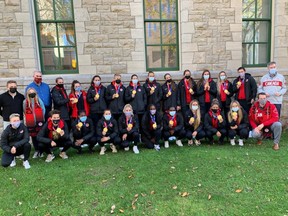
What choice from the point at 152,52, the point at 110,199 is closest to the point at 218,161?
the point at 110,199

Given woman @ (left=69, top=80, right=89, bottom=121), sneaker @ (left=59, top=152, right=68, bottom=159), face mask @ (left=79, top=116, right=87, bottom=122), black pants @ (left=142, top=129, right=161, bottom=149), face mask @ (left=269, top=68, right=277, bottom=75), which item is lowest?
sneaker @ (left=59, top=152, right=68, bottom=159)


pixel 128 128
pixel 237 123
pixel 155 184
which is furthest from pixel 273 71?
pixel 155 184

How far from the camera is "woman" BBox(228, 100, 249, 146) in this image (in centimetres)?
601

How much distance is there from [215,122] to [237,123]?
1.76 feet

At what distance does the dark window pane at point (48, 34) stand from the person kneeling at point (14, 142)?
2661 mm

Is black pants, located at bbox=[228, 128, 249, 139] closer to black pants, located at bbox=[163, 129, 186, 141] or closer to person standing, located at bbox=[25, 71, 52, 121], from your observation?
black pants, located at bbox=[163, 129, 186, 141]

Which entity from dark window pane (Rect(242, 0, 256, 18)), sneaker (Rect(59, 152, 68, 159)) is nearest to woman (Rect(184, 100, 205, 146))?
sneaker (Rect(59, 152, 68, 159))

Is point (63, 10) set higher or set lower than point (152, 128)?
higher

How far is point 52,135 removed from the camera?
17.7 feet

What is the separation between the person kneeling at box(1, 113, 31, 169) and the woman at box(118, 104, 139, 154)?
6.67 ft

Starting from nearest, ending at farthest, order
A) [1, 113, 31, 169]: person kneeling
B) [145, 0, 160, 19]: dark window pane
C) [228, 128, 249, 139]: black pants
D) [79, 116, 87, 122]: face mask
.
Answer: [1, 113, 31, 169]: person kneeling → [79, 116, 87, 122]: face mask → [228, 128, 249, 139]: black pants → [145, 0, 160, 19]: dark window pane

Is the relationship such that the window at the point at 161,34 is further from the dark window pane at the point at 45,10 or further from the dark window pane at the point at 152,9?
the dark window pane at the point at 45,10

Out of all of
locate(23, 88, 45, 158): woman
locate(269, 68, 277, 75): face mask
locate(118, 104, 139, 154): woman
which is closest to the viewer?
locate(23, 88, 45, 158): woman

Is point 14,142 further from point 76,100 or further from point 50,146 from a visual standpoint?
point 76,100
